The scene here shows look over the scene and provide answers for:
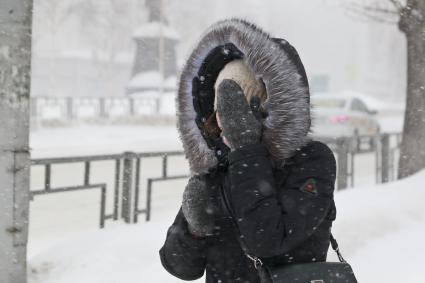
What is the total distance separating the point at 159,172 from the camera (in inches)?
488

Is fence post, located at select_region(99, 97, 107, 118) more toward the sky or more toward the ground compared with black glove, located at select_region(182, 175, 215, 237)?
more toward the sky

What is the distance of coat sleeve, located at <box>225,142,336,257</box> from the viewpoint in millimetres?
1638

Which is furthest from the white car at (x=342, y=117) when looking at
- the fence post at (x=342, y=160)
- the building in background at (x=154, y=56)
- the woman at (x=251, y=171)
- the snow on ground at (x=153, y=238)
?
the woman at (x=251, y=171)

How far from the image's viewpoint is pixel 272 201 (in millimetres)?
1647

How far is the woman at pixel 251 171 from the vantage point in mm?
1663

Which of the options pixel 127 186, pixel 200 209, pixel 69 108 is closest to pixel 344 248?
pixel 127 186

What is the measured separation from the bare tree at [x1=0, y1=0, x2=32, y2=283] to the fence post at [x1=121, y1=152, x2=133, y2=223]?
2126 millimetres

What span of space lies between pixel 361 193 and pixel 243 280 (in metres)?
5.48

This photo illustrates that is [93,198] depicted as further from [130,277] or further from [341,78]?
[341,78]

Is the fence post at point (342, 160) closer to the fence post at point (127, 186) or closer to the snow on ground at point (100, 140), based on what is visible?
the fence post at point (127, 186)

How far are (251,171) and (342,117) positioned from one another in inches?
632

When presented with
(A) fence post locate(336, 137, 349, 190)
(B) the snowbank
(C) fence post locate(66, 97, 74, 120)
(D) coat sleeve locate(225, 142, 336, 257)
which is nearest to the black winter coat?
(D) coat sleeve locate(225, 142, 336, 257)

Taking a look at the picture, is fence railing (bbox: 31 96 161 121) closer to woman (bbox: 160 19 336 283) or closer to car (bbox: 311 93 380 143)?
car (bbox: 311 93 380 143)

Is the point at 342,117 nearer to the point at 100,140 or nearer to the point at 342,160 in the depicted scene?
the point at 100,140
